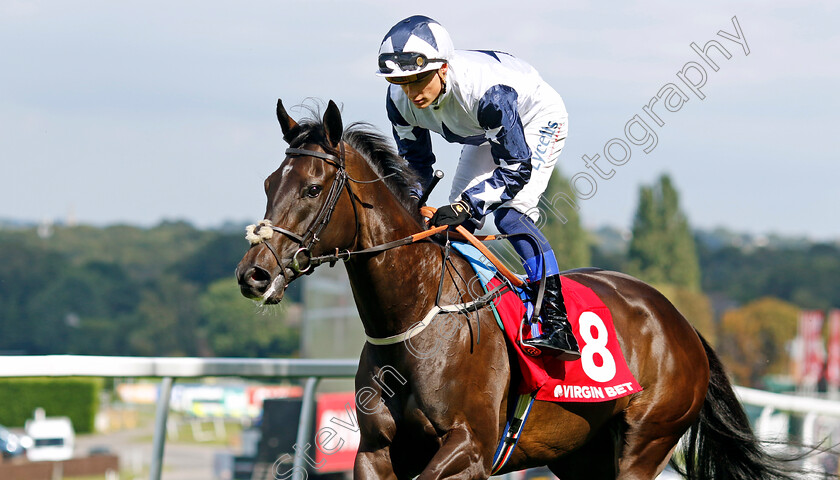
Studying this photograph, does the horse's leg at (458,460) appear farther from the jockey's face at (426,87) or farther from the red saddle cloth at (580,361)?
the jockey's face at (426,87)

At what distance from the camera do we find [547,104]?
395cm

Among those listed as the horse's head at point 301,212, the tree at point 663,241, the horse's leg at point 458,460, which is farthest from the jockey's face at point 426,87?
the tree at point 663,241

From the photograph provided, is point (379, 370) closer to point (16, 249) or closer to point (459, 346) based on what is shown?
point (459, 346)

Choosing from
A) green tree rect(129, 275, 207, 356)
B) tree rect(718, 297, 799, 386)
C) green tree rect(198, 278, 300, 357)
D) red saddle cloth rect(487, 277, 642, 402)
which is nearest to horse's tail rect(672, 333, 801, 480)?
red saddle cloth rect(487, 277, 642, 402)

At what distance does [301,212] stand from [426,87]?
0.81m

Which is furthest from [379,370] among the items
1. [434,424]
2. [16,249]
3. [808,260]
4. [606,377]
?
[808,260]

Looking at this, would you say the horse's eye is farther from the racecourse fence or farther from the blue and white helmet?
the racecourse fence

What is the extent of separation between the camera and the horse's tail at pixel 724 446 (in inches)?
183

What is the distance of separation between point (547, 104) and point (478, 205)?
2.27 feet

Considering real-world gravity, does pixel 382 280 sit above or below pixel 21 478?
above

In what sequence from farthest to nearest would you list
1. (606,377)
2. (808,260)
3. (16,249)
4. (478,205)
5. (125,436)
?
(808,260)
(16,249)
(125,436)
(606,377)
(478,205)

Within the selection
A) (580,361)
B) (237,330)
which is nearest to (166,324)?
(237,330)

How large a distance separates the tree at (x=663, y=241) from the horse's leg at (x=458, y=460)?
74.5 metres

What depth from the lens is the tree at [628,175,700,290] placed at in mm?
76500
